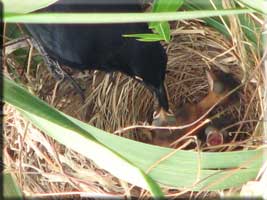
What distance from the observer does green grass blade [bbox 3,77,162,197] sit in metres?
0.81

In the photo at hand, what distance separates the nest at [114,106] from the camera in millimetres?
1068

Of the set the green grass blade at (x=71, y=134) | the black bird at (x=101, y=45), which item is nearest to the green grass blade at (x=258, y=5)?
the green grass blade at (x=71, y=134)

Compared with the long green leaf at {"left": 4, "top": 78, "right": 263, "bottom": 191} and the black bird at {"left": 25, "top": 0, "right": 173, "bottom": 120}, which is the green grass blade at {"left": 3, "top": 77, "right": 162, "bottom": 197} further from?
the black bird at {"left": 25, "top": 0, "right": 173, "bottom": 120}

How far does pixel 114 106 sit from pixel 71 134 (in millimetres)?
482

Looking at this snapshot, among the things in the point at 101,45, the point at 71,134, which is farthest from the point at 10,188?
the point at 101,45

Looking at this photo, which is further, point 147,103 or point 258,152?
point 147,103

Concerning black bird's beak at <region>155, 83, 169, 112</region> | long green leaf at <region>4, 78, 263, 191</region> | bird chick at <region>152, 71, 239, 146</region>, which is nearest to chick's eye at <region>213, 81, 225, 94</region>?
bird chick at <region>152, 71, 239, 146</region>

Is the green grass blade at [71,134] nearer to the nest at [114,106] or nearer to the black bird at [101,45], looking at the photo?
the nest at [114,106]

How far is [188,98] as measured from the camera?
1420 millimetres

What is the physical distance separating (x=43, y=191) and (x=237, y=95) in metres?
0.45

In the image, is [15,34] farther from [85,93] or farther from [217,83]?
[217,83]

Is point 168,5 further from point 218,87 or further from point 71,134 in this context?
point 218,87

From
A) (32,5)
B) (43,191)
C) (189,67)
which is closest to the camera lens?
(32,5)

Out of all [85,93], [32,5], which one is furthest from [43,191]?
[32,5]
